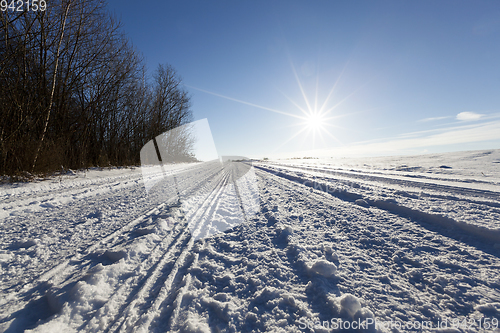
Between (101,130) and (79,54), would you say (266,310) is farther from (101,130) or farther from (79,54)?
(101,130)

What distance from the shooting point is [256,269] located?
188cm

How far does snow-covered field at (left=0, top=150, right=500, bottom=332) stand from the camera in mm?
1293

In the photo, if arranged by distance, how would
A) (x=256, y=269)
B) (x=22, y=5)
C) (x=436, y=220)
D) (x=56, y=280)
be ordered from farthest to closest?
1. (x=22, y=5)
2. (x=436, y=220)
3. (x=256, y=269)
4. (x=56, y=280)

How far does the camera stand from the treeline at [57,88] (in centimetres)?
693

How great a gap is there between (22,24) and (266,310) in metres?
12.8

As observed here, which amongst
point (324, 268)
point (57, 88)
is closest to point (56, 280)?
point (324, 268)

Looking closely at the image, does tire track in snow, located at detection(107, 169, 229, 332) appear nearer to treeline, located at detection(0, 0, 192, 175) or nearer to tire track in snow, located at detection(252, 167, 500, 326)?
tire track in snow, located at detection(252, 167, 500, 326)

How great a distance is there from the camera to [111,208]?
12.6 feet

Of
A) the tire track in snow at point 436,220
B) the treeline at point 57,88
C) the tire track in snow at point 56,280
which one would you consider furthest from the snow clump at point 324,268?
the treeline at point 57,88

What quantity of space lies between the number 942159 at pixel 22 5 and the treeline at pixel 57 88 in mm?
181

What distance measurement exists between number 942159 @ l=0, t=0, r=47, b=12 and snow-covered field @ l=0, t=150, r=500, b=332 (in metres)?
7.72

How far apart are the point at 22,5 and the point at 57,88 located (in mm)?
4049

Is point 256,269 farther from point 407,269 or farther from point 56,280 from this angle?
point 56,280

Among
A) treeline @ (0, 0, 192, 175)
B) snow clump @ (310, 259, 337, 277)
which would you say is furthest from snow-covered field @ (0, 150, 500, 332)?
treeline @ (0, 0, 192, 175)
